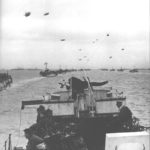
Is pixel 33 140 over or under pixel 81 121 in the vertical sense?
under

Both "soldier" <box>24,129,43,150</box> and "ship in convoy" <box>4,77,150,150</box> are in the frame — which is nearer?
"soldier" <box>24,129,43,150</box>

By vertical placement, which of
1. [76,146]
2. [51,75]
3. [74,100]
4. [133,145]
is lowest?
[76,146]

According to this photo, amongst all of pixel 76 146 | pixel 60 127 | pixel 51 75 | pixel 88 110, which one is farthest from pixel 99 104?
pixel 51 75

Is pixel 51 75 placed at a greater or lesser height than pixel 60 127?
greater

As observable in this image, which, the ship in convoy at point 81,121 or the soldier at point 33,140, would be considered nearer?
the soldier at point 33,140

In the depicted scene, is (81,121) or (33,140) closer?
(33,140)

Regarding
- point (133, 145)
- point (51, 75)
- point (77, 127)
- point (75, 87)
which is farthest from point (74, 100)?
point (51, 75)

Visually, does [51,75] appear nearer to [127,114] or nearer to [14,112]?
[14,112]

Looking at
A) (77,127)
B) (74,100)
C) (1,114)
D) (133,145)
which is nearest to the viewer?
(133,145)

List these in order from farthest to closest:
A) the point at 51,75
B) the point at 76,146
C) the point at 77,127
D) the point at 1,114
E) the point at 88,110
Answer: the point at 51,75, the point at 1,114, the point at 88,110, the point at 77,127, the point at 76,146

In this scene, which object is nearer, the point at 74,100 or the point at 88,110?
the point at 88,110
